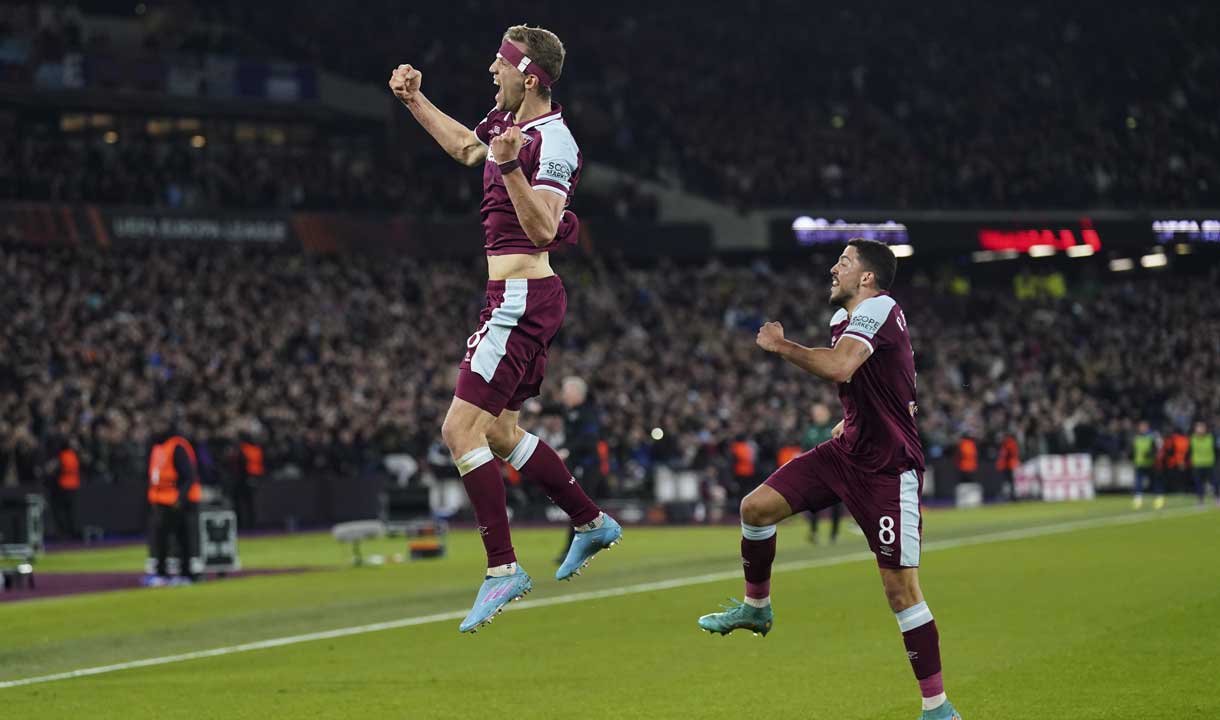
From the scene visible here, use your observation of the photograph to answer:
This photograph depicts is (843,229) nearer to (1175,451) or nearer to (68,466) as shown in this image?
(1175,451)

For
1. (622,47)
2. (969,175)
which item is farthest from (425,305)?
(969,175)

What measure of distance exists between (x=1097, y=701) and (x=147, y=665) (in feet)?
25.8

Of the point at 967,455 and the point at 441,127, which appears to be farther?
the point at 967,455

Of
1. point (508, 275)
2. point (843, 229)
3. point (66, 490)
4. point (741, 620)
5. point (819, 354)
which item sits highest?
point (843, 229)

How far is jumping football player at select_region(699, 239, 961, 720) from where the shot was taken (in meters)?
9.57

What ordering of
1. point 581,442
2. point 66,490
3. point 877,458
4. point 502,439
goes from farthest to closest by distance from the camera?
point 66,490, point 581,442, point 877,458, point 502,439

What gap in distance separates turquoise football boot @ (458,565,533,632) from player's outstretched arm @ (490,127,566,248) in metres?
1.74

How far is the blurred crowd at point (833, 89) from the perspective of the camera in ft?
183

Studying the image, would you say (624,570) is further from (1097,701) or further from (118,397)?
(118,397)

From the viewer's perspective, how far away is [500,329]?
9.00 metres

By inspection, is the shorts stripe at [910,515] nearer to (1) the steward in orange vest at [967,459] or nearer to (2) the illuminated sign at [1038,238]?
(1) the steward in orange vest at [967,459]

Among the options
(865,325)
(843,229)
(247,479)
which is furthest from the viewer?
(843,229)

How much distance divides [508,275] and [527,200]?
0.66 metres

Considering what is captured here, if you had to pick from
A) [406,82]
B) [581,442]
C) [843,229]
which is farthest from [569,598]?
[843,229]
